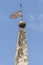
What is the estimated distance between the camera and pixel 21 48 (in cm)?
1789

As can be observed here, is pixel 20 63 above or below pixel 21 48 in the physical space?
→ below

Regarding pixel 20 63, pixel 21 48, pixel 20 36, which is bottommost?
pixel 20 63

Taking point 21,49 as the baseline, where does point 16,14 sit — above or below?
above

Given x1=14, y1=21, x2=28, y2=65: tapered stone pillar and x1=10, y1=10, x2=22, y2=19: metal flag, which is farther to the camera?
x1=10, y1=10, x2=22, y2=19: metal flag

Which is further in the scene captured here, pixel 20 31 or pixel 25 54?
pixel 20 31

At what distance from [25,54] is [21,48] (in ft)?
2.36

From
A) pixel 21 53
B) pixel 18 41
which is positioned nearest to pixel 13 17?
pixel 18 41

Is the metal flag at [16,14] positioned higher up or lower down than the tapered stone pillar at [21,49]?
higher up

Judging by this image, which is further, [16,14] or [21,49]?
[16,14]

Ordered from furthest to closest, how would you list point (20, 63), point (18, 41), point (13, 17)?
point (13, 17), point (18, 41), point (20, 63)

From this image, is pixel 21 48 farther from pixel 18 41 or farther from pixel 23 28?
pixel 23 28

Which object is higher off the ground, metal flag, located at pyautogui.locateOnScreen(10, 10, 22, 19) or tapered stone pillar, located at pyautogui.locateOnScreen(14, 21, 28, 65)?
metal flag, located at pyautogui.locateOnScreen(10, 10, 22, 19)

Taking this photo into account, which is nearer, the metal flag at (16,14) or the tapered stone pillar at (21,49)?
the tapered stone pillar at (21,49)

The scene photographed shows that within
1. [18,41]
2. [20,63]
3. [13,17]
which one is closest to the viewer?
[20,63]
